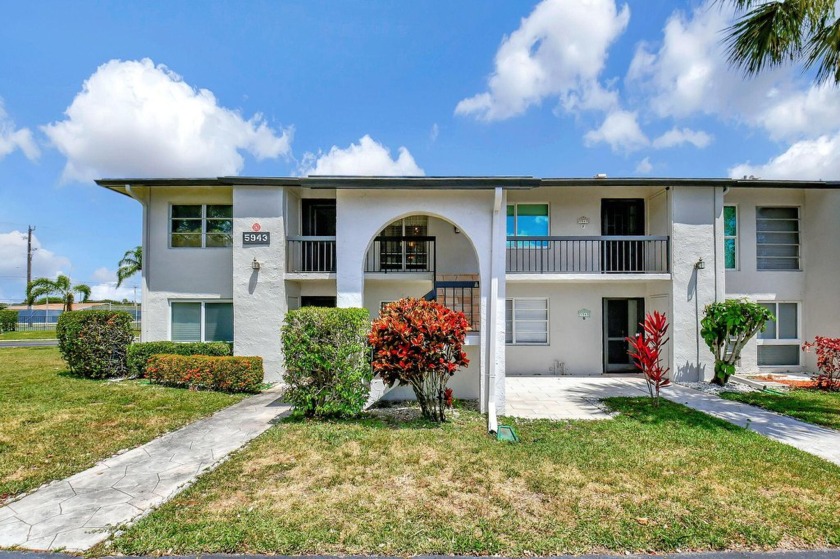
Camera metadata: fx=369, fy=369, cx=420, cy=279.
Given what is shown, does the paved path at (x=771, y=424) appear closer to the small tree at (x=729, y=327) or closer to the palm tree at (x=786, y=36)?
the small tree at (x=729, y=327)

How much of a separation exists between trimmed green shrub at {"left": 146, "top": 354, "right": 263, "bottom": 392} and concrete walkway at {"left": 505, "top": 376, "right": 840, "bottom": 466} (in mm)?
6373

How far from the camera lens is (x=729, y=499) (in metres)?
4.19

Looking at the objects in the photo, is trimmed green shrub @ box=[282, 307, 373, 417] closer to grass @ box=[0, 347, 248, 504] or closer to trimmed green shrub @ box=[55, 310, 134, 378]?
grass @ box=[0, 347, 248, 504]

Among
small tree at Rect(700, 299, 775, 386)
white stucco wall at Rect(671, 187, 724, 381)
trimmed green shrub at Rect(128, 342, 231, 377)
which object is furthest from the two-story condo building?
trimmed green shrub at Rect(128, 342, 231, 377)

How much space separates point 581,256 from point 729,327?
166 inches

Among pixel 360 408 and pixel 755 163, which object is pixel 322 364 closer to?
pixel 360 408

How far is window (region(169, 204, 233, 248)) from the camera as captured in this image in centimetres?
1176

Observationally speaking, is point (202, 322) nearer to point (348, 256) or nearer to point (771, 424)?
point (348, 256)

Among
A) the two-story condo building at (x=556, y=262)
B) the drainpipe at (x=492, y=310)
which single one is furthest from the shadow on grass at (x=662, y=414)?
the two-story condo building at (x=556, y=262)

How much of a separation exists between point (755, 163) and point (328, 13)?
562 inches

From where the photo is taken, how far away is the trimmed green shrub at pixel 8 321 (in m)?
28.7

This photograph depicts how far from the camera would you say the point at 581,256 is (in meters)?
12.0

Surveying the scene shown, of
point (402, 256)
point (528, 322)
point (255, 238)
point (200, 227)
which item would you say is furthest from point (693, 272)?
point (200, 227)

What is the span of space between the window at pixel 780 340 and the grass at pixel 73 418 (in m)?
15.8
